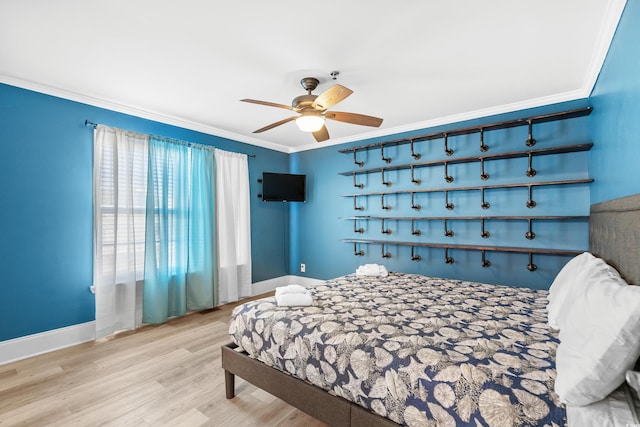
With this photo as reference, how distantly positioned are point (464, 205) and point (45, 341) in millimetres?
4625

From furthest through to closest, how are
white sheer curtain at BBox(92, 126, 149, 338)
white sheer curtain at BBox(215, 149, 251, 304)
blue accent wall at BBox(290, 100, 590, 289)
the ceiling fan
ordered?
white sheer curtain at BBox(215, 149, 251, 304) < white sheer curtain at BBox(92, 126, 149, 338) < blue accent wall at BBox(290, 100, 590, 289) < the ceiling fan

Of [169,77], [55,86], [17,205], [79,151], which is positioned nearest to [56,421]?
[17,205]

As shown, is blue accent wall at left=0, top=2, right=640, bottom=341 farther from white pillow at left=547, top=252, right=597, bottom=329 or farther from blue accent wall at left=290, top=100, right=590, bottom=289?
white pillow at left=547, top=252, right=597, bottom=329

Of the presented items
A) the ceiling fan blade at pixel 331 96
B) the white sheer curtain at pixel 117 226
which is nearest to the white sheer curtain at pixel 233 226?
the white sheer curtain at pixel 117 226

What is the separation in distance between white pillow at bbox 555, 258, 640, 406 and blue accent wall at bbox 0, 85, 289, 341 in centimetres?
391

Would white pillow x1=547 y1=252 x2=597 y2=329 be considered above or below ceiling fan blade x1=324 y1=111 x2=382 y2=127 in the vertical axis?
below

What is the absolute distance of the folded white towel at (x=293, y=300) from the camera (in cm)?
217

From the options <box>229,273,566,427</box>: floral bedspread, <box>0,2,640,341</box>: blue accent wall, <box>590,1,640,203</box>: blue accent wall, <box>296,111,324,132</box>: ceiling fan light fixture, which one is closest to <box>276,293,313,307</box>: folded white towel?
<box>229,273,566,427</box>: floral bedspread

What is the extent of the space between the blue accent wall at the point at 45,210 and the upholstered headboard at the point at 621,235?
426cm

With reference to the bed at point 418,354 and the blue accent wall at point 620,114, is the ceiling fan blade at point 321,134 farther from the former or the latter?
the blue accent wall at point 620,114

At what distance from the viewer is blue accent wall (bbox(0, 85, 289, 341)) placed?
266cm

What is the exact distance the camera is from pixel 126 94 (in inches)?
119

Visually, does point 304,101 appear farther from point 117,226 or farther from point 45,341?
point 45,341

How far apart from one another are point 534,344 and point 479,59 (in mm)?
2087
